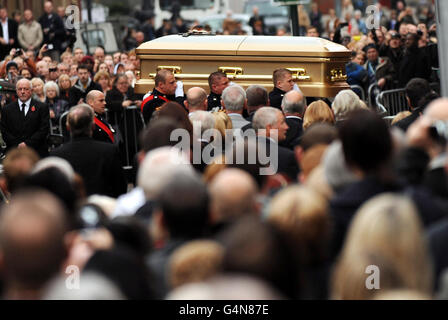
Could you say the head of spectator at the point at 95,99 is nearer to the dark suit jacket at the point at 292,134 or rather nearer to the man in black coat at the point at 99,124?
the man in black coat at the point at 99,124

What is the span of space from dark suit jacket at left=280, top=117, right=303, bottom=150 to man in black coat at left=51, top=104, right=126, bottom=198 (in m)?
1.33

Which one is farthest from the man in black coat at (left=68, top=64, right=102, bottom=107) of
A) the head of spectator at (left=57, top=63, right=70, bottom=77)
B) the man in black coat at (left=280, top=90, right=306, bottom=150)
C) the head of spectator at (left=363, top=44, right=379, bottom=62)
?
the man in black coat at (left=280, top=90, right=306, bottom=150)

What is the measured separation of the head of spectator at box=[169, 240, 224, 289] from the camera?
12.6 feet

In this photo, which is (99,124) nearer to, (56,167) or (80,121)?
(80,121)

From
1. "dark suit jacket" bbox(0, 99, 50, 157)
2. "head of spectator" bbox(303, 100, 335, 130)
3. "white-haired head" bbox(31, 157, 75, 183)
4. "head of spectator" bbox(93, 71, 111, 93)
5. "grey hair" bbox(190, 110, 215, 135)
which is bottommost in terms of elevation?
"dark suit jacket" bbox(0, 99, 50, 157)

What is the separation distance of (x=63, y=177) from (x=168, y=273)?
1300 mm

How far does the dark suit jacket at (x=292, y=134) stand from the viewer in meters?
7.98

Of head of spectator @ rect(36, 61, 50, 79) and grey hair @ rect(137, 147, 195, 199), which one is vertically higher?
grey hair @ rect(137, 147, 195, 199)

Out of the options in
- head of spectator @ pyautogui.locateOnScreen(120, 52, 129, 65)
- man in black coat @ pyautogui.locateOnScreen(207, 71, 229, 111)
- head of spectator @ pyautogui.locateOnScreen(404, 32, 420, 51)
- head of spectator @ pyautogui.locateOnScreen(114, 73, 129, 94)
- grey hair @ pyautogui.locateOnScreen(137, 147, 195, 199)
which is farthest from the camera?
head of spectator @ pyautogui.locateOnScreen(120, 52, 129, 65)

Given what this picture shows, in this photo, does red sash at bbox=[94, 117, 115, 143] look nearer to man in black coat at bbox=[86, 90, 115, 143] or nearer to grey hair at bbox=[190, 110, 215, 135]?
man in black coat at bbox=[86, 90, 115, 143]

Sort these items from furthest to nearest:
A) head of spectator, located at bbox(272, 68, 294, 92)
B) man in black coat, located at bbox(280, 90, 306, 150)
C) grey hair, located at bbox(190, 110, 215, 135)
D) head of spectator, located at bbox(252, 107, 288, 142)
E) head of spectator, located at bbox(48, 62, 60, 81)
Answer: head of spectator, located at bbox(48, 62, 60, 81)
head of spectator, located at bbox(272, 68, 294, 92)
man in black coat, located at bbox(280, 90, 306, 150)
grey hair, located at bbox(190, 110, 215, 135)
head of spectator, located at bbox(252, 107, 288, 142)

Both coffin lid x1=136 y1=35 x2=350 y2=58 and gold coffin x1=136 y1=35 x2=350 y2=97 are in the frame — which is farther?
coffin lid x1=136 y1=35 x2=350 y2=58

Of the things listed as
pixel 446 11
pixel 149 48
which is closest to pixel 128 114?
pixel 149 48

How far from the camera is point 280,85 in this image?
33.9 ft
